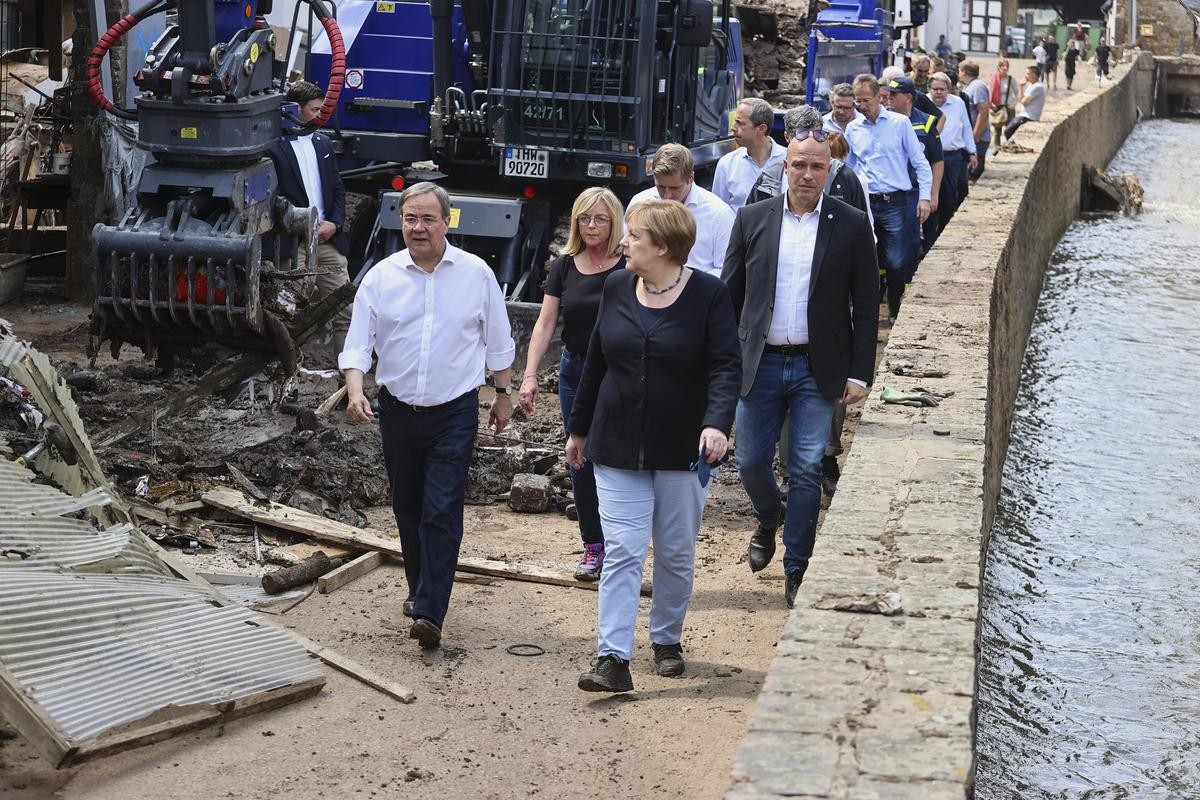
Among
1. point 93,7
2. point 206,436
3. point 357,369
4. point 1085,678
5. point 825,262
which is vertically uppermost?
point 93,7

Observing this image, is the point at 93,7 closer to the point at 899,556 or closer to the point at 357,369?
the point at 357,369

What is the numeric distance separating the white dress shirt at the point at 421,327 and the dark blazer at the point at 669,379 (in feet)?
2.50

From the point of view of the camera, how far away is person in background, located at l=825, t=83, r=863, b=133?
36.7 ft

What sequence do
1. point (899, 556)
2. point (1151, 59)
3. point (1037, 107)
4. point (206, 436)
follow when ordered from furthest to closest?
point (1151, 59), point (1037, 107), point (206, 436), point (899, 556)

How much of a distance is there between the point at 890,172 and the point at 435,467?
→ 19.5ft

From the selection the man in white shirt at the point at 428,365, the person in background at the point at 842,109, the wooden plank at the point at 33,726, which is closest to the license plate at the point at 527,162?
the person in background at the point at 842,109

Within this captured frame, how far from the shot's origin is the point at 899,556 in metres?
5.08

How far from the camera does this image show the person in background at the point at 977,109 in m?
17.5

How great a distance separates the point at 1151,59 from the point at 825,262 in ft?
156

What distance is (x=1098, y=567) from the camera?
884 centimetres

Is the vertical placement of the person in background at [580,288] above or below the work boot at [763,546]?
above

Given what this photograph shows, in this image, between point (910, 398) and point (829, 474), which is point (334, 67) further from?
point (910, 398)

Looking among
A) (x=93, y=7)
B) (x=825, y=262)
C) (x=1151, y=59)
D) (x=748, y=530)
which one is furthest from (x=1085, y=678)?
(x=1151, y=59)

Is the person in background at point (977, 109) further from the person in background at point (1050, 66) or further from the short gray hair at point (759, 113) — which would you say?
the person in background at point (1050, 66)
